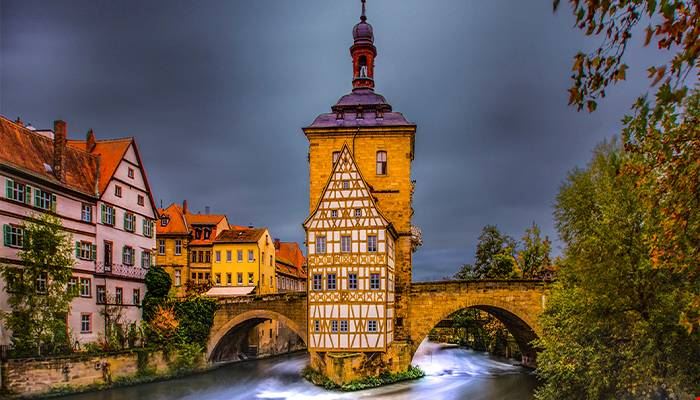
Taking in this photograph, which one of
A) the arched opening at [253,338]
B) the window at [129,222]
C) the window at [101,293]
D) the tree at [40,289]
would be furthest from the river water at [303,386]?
the window at [129,222]

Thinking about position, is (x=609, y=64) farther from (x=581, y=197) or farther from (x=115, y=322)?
(x=115, y=322)

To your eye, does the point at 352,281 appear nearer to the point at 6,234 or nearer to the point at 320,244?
the point at 320,244

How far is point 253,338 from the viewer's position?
4397 centimetres

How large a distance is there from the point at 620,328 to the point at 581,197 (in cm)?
405

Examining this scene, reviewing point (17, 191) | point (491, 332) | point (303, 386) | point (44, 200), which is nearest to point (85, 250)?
point (44, 200)

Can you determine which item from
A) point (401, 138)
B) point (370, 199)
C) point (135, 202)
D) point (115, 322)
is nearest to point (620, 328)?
point (370, 199)

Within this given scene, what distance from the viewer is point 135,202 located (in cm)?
3309

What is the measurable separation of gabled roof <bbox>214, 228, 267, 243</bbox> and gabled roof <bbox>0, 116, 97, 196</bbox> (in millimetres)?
17457

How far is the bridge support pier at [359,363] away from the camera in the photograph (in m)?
27.4

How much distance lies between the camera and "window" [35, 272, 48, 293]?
24.7 m

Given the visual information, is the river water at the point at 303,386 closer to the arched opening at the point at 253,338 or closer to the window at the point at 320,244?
the arched opening at the point at 253,338

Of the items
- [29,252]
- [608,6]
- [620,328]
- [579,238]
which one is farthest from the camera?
[29,252]

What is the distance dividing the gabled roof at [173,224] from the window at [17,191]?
21.3 meters

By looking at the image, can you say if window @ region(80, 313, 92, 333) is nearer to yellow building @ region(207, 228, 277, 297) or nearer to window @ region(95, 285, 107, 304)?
window @ region(95, 285, 107, 304)
